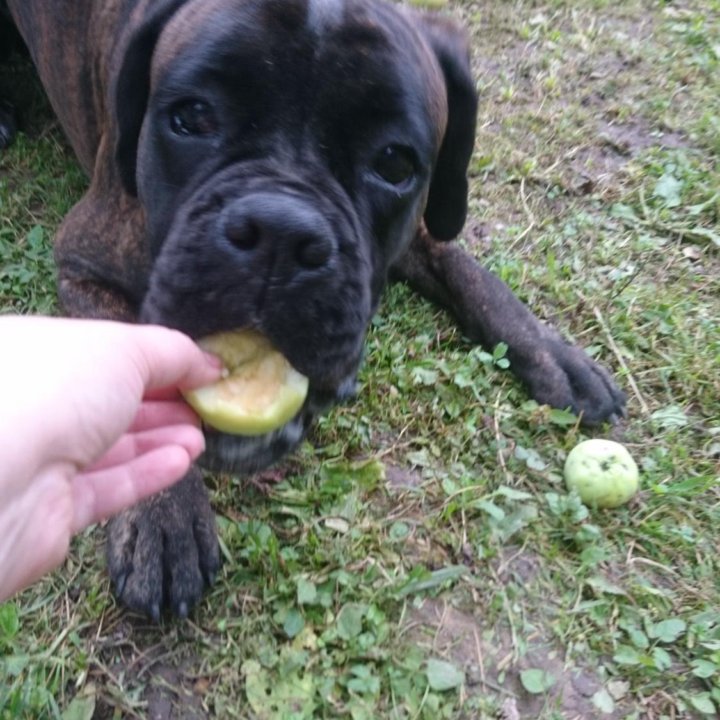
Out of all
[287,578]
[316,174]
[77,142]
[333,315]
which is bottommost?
[287,578]

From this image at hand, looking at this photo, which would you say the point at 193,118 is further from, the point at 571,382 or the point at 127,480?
the point at 571,382

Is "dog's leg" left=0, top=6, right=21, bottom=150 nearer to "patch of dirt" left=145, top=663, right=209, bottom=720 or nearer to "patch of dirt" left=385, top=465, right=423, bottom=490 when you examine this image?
"patch of dirt" left=385, top=465, right=423, bottom=490

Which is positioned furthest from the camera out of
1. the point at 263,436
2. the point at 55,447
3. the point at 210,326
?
the point at 263,436

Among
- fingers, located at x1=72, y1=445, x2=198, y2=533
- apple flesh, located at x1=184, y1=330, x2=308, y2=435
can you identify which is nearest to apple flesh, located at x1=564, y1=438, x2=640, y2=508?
apple flesh, located at x1=184, y1=330, x2=308, y2=435

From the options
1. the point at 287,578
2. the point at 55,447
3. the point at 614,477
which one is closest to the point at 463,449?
the point at 614,477

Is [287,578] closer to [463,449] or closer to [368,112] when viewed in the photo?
[463,449]

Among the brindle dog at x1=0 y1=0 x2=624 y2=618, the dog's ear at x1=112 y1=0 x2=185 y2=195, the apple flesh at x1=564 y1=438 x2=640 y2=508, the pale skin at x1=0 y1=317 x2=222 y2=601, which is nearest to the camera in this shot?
the pale skin at x1=0 y1=317 x2=222 y2=601
